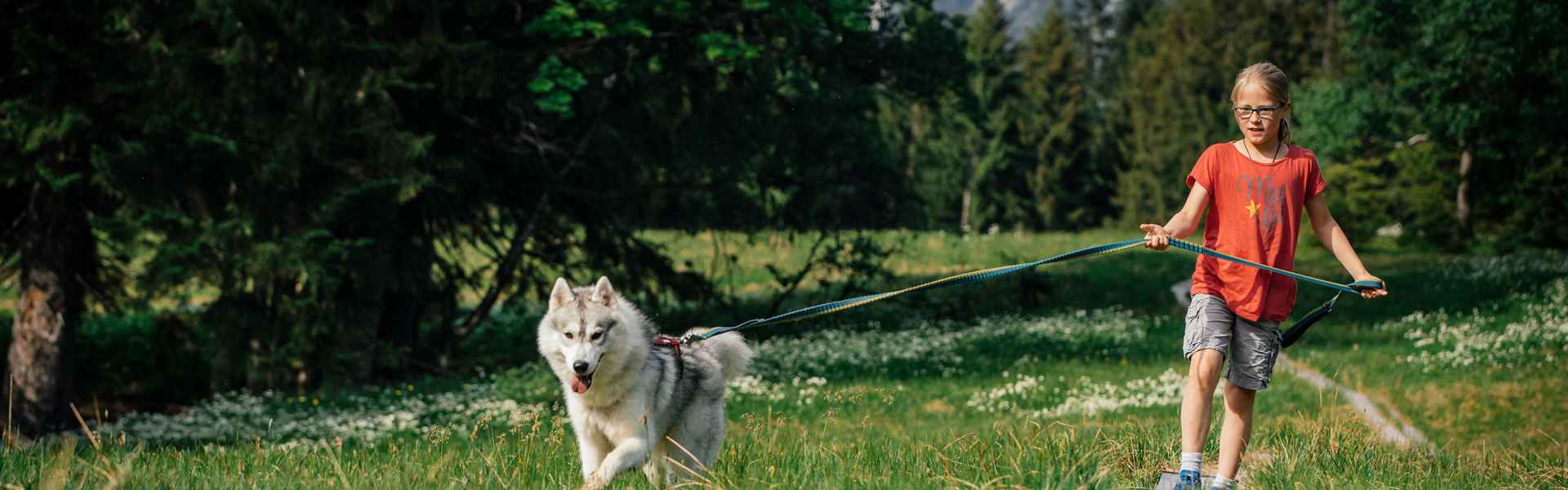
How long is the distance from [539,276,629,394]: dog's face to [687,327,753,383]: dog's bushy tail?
31.4 inches

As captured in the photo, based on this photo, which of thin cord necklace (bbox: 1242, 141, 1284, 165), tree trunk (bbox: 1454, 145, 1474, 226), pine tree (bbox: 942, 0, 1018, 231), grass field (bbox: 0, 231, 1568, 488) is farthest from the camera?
pine tree (bbox: 942, 0, 1018, 231)

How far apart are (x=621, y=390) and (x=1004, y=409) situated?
8.33m

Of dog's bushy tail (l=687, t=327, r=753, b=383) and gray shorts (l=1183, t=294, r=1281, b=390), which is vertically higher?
gray shorts (l=1183, t=294, r=1281, b=390)

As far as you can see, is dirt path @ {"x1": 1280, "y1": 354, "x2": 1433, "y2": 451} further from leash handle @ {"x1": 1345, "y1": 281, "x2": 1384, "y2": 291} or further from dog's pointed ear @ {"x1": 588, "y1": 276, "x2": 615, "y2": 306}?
dog's pointed ear @ {"x1": 588, "y1": 276, "x2": 615, "y2": 306}

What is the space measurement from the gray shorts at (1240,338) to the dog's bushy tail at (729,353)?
227 centimetres

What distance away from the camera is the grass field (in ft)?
16.6

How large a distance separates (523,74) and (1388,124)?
899 inches

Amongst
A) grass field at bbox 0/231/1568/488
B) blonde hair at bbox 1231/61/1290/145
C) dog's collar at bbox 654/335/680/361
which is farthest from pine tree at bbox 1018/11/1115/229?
blonde hair at bbox 1231/61/1290/145

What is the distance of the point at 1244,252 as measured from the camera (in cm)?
491

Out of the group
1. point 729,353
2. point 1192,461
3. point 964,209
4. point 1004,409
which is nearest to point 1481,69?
point 1004,409

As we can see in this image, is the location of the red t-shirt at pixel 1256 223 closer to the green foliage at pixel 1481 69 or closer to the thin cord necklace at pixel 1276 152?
the thin cord necklace at pixel 1276 152

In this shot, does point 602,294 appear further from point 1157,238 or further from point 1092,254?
point 1157,238

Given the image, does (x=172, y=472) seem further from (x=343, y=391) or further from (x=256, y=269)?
(x=343, y=391)

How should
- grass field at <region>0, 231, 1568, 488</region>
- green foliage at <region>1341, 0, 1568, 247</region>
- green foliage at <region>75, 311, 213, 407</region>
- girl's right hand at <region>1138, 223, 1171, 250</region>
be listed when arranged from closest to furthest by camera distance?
girl's right hand at <region>1138, 223, 1171, 250</region>
grass field at <region>0, 231, 1568, 488</region>
green foliage at <region>75, 311, 213, 407</region>
green foliage at <region>1341, 0, 1568, 247</region>
